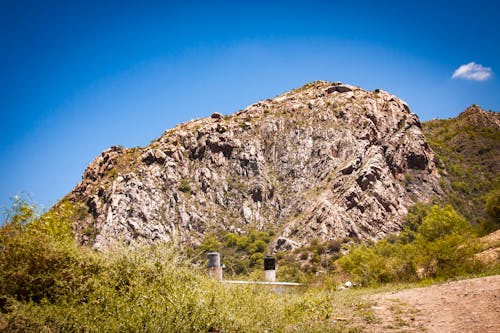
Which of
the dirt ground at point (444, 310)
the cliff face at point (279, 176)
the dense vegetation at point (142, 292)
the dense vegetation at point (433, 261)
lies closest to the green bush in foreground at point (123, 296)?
the dense vegetation at point (142, 292)

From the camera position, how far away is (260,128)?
108500mm

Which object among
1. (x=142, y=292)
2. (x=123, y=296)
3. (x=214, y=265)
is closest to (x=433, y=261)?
(x=214, y=265)

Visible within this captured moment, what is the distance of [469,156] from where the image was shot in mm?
99812

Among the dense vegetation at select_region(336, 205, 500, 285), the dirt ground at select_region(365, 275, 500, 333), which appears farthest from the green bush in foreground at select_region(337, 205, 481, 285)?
the dirt ground at select_region(365, 275, 500, 333)

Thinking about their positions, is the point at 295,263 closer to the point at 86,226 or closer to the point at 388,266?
the point at 388,266

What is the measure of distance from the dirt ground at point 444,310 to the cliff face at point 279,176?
59358 mm

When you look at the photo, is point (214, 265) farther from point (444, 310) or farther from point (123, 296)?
point (444, 310)

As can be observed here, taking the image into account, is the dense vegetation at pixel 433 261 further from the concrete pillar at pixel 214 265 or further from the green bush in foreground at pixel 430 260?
the concrete pillar at pixel 214 265

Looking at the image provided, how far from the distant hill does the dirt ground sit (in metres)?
64.9

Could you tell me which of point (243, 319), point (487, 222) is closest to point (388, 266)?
point (243, 319)

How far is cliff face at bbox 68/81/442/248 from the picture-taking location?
7731 centimetres

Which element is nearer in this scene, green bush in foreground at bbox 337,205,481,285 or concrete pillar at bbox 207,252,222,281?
concrete pillar at bbox 207,252,222,281

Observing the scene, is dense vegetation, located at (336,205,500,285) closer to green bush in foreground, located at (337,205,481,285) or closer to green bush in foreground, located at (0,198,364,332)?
green bush in foreground, located at (337,205,481,285)

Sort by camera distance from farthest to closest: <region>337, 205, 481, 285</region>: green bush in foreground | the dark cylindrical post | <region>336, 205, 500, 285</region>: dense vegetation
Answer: the dark cylindrical post < <region>337, 205, 481, 285</region>: green bush in foreground < <region>336, 205, 500, 285</region>: dense vegetation
